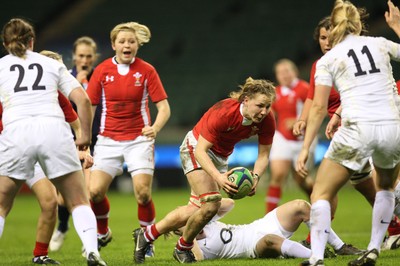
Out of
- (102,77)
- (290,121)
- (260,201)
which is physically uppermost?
(102,77)

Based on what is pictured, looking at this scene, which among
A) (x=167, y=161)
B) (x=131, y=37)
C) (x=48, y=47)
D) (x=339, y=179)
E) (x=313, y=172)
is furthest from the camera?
(x=48, y=47)

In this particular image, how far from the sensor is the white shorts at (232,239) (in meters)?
7.20

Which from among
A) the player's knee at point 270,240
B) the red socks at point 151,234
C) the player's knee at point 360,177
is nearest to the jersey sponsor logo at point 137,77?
the red socks at point 151,234

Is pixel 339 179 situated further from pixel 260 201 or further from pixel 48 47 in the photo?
pixel 48 47

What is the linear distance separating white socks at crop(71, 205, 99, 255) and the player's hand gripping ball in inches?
49.6

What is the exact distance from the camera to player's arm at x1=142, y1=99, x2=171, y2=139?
8.06 metres

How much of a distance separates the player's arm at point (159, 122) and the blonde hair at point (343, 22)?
2.50 metres

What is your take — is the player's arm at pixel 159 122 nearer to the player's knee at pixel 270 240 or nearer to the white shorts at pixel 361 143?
the player's knee at pixel 270 240

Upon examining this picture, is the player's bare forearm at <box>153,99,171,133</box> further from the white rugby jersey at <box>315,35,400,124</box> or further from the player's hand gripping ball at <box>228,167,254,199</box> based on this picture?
the white rugby jersey at <box>315,35,400,124</box>

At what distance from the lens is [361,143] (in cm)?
595

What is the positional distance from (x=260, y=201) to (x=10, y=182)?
10.9 m

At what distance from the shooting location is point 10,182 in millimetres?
6254

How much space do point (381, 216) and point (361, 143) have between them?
0.78 m

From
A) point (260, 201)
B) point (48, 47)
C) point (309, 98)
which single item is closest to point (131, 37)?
point (309, 98)
